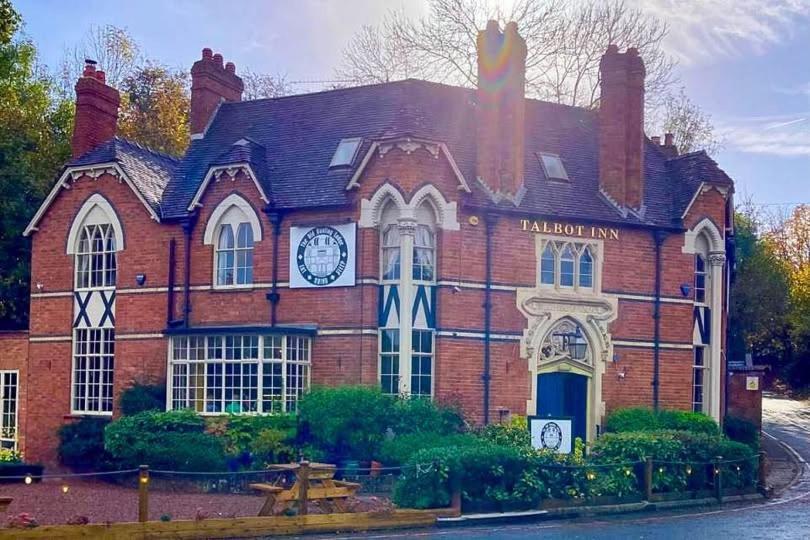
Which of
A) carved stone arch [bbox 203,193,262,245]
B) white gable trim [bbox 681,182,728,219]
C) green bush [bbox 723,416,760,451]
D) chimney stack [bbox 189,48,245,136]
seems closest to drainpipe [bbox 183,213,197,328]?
carved stone arch [bbox 203,193,262,245]

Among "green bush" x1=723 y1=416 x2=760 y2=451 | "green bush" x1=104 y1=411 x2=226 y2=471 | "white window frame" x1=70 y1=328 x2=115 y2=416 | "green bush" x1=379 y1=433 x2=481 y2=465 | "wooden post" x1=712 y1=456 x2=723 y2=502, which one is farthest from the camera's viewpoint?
"green bush" x1=723 y1=416 x2=760 y2=451

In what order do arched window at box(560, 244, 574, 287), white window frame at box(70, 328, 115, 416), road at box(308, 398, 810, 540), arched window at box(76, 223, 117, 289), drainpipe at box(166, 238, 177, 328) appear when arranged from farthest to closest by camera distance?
1. arched window at box(76, 223, 117, 289)
2. white window frame at box(70, 328, 115, 416)
3. drainpipe at box(166, 238, 177, 328)
4. arched window at box(560, 244, 574, 287)
5. road at box(308, 398, 810, 540)

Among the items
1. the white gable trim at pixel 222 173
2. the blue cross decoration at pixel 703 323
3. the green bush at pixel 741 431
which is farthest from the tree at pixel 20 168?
the green bush at pixel 741 431

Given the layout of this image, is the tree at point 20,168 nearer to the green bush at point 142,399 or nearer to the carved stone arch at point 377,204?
the green bush at point 142,399

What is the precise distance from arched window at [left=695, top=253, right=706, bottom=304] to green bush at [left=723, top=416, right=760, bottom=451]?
13.8 feet

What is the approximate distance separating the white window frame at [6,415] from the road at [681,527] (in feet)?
59.0

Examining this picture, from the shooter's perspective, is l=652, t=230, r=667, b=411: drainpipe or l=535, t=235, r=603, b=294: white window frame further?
l=652, t=230, r=667, b=411: drainpipe

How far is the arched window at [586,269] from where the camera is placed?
94.8 feet

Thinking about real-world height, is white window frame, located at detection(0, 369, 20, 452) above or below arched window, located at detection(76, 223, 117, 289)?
below

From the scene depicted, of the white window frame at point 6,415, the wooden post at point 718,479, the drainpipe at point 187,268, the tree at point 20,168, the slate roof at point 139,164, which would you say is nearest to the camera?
the wooden post at point 718,479

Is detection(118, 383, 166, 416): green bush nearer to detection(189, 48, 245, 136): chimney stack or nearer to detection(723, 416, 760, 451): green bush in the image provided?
detection(189, 48, 245, 136): chimney stack

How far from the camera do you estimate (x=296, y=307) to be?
27.6m

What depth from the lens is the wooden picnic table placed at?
58.0 feet

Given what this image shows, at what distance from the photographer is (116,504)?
21.2 meters
